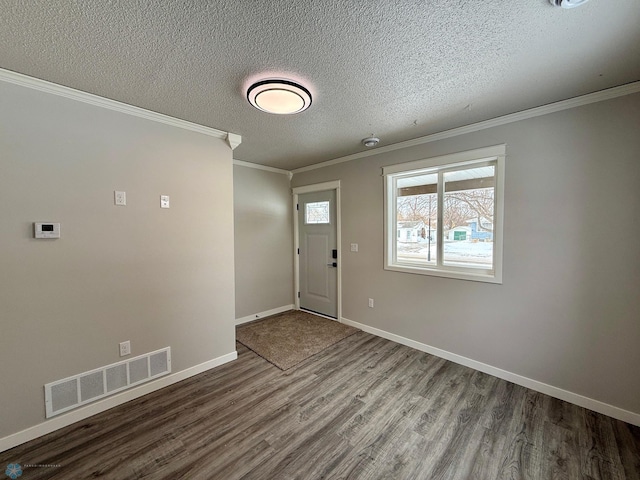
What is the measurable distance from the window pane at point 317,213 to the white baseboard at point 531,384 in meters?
1.91

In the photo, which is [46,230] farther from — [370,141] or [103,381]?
[370,141]

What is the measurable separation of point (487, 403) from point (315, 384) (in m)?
1.46

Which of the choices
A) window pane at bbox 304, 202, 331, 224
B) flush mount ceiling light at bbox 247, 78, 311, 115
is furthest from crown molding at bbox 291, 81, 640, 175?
flush mount ceiling light at bbox 247, 78, 311, 115

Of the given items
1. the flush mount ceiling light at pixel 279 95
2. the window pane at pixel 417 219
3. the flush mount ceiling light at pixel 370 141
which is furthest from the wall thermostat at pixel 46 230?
the window pane at pixel 417 219

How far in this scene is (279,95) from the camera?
69.7 inches

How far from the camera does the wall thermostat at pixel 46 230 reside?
5.67ft

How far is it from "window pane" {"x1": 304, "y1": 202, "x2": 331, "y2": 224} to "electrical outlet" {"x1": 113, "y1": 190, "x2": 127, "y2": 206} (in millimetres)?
2556

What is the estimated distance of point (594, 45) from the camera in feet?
4.66

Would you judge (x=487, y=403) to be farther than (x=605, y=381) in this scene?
Yes

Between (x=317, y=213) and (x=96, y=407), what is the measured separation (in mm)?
3264

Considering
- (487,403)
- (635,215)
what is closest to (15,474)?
(487,403)

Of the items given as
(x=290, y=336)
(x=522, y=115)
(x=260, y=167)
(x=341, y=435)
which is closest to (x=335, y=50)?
(x=522, y=115)

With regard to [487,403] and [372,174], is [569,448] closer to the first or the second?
[487,403]

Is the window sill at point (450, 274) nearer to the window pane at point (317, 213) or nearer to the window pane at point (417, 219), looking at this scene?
the window pane at point (417, 219)
